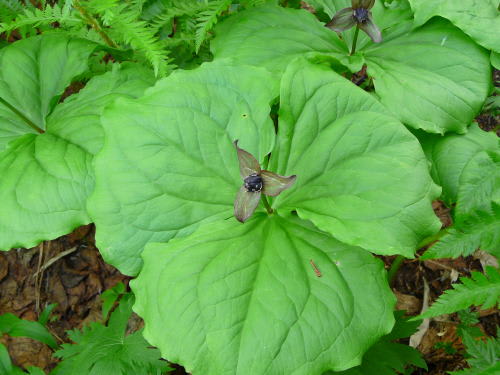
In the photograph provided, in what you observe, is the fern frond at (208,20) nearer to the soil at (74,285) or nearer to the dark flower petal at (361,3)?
the dark flower petal at (361,3)

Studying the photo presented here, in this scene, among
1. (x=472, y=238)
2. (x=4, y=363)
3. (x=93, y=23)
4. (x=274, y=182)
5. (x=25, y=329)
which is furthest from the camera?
(x=25, y=329)

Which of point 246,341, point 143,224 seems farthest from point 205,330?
point 143,224

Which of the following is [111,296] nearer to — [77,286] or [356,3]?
[77,286]

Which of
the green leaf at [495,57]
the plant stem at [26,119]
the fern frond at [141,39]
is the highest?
the fern frond at [141,39]

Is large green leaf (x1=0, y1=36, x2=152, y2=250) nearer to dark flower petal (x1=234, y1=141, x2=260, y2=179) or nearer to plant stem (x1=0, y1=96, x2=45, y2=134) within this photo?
plant stem (x1=0, y1=96, x2=45, y2=134)

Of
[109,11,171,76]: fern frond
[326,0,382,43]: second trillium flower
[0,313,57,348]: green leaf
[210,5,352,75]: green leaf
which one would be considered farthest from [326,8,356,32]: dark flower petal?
[0,313,57,348]: green leaf

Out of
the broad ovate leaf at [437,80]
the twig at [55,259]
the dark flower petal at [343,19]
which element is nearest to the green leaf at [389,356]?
the broad ovate leaf at [437,80]

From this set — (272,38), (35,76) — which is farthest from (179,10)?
(35,76)
